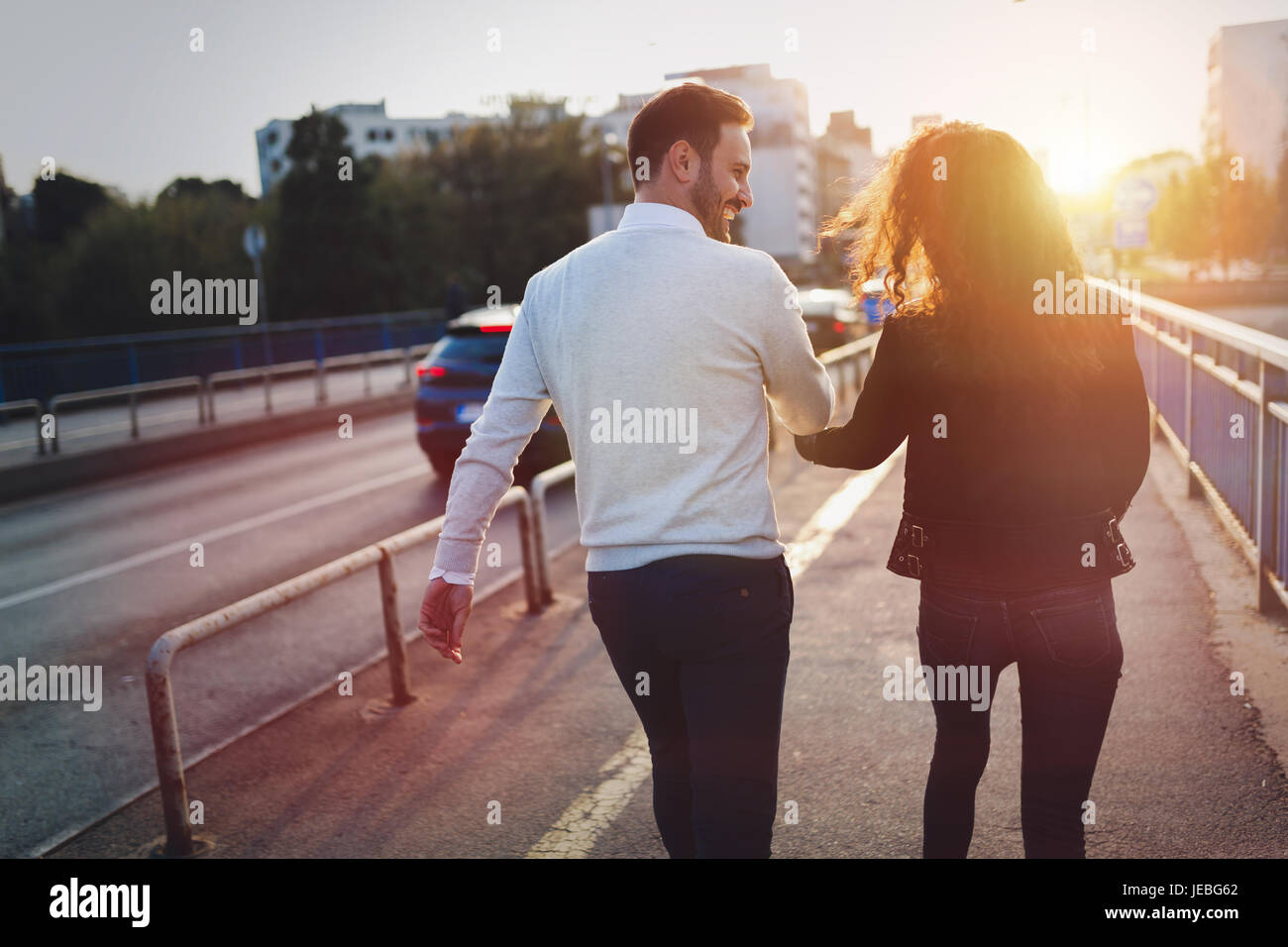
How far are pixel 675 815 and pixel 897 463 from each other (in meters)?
9.33

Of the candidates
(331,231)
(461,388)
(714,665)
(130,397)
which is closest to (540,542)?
(714,665)

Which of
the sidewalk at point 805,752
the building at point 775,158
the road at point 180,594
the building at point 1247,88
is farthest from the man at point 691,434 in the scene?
the building at point 775,158

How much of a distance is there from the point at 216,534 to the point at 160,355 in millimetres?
10399

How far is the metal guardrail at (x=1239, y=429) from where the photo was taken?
5234mm

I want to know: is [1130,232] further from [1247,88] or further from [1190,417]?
[1247,88]

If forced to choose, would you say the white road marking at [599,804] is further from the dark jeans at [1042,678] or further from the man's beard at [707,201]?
the man's beard at [707,201]

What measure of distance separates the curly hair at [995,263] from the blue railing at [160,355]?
668 inches

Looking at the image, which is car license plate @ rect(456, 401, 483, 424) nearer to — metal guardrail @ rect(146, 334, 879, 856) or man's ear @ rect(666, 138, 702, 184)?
metal guardrail @ rect(146, 334, 879, 856)

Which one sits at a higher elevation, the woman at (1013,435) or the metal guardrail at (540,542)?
the woman at (1013,435)

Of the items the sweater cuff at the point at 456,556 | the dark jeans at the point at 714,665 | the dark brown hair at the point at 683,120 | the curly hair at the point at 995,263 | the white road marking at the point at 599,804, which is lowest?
the white road marking at the point at 599,804

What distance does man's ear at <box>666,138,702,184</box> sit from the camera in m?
2.40

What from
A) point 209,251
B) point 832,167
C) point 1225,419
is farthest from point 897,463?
point 832,167

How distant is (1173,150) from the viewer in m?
103
